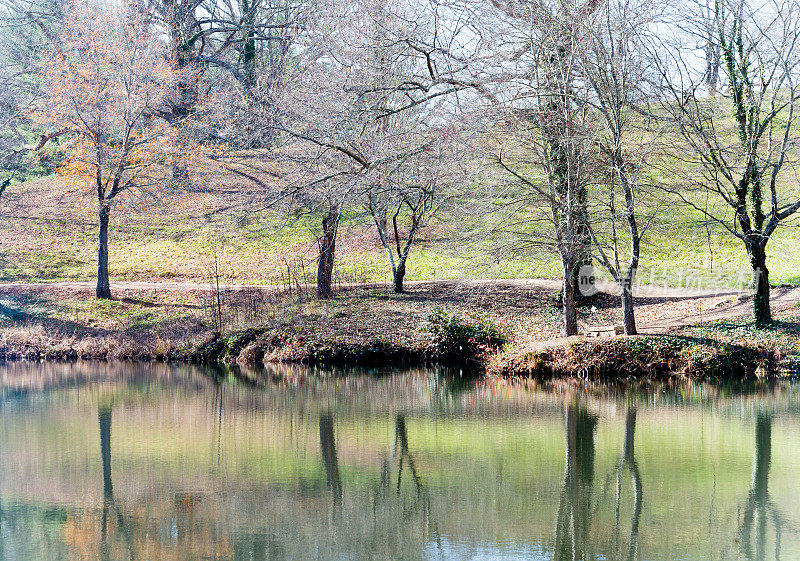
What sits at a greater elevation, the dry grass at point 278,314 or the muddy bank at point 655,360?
the dry grass at point 278,314

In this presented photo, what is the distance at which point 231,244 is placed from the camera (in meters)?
35.2

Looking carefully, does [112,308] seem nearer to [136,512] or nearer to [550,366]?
[550,366]

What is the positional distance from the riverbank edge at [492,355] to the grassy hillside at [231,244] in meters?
3.94

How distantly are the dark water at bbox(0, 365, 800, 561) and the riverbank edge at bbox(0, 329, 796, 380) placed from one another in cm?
156

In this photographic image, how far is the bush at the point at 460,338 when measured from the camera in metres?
21.3

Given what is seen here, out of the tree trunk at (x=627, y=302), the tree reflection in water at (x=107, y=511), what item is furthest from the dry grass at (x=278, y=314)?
the tree reflection in water at (x=107, y=511)

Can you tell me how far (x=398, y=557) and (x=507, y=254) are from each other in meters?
12.1

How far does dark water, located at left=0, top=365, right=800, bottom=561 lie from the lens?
8336 millimetres

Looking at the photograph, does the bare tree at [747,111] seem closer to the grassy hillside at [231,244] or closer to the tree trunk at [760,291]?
the tree trunk at [760,291]

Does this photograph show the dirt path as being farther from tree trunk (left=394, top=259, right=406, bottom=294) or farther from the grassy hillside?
tree trunk (left=394, top=259, right=406, bottom=294)

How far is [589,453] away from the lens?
39.4 ft

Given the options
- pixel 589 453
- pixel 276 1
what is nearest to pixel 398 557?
pixel 589 453

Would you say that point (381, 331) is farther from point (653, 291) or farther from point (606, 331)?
point (653, 291)

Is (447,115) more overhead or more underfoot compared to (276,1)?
more underfoot
